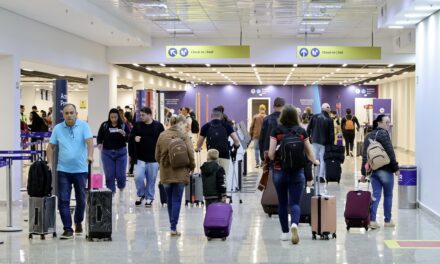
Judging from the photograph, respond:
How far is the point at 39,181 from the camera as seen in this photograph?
8.78 meters

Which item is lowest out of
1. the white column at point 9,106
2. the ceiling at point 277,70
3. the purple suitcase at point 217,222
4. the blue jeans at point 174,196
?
the purple suitcase at point 217,222

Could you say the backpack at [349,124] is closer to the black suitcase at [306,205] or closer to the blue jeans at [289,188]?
the black suitcase at [306,205]

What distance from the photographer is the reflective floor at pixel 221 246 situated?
300 inches

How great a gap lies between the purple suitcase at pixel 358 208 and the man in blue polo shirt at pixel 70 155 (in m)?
3.33

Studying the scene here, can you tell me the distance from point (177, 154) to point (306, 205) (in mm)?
1987

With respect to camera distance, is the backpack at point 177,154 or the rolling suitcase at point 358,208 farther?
the rolling suitcase at point 358,208

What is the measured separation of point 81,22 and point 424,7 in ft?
25.3

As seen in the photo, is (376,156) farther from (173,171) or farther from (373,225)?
(173,171)

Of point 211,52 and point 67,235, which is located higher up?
point 211,52

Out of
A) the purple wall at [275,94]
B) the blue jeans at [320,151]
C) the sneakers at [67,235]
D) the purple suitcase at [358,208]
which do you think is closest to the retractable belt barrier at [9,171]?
the sneakers at [67,235]

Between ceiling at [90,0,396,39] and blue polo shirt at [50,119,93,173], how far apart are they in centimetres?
619

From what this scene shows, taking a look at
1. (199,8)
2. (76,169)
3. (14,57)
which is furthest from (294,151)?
(199,8)

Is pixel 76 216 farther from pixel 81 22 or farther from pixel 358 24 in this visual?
pixel 358 24

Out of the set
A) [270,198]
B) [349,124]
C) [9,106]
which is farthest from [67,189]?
[349,124]
